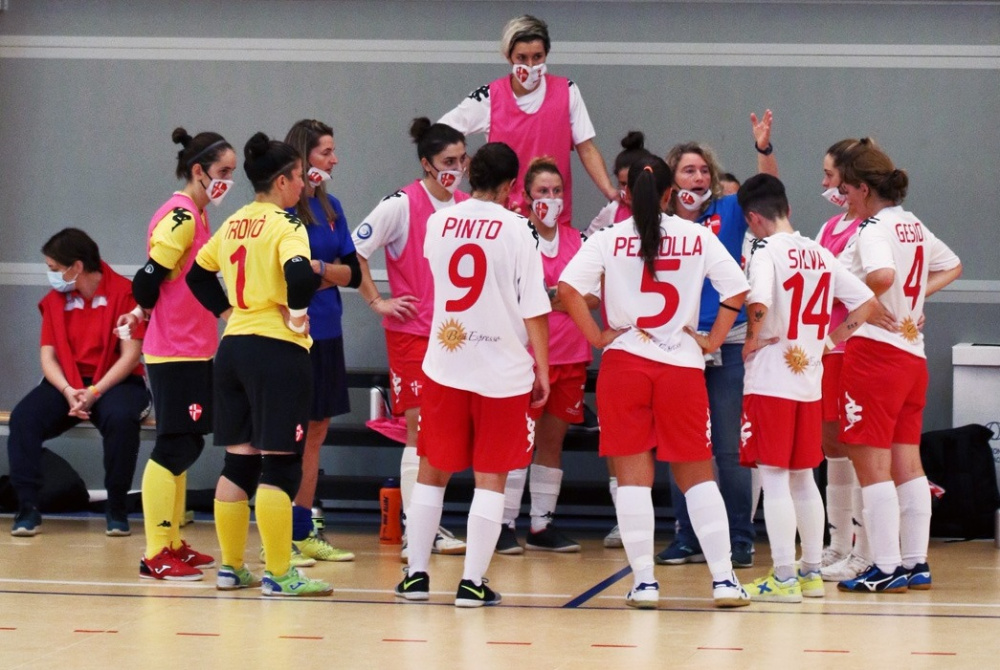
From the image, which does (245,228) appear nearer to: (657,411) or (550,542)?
(657,411)

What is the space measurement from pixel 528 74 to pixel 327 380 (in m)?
1.78

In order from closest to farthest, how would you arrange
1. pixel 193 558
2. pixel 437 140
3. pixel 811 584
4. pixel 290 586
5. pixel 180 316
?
pixel 290 586 → pixel 811 584 → pixel 180 316 → pixel 193 558 → pixel 437 140

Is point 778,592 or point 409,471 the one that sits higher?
point 409,471

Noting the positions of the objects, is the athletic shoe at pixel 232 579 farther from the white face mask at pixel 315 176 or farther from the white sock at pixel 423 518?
the white face mask at pixel 315 176

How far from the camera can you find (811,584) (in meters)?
5.40

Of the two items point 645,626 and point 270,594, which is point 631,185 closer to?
point 645,626

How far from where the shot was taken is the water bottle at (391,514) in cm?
709

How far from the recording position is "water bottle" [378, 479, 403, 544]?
23.2 ft

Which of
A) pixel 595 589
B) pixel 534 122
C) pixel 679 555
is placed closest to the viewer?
pixel 595 589

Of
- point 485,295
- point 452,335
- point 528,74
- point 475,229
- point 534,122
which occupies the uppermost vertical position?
point 528,74

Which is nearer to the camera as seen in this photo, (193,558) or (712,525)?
(712,525)

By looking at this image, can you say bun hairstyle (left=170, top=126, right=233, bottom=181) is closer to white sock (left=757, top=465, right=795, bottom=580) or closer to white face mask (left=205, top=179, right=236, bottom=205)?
white face mask (left=205, top=179, right=236, bottom=205)

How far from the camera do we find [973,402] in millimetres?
7516

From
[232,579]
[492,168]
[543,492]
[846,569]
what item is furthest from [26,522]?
[846,569]
